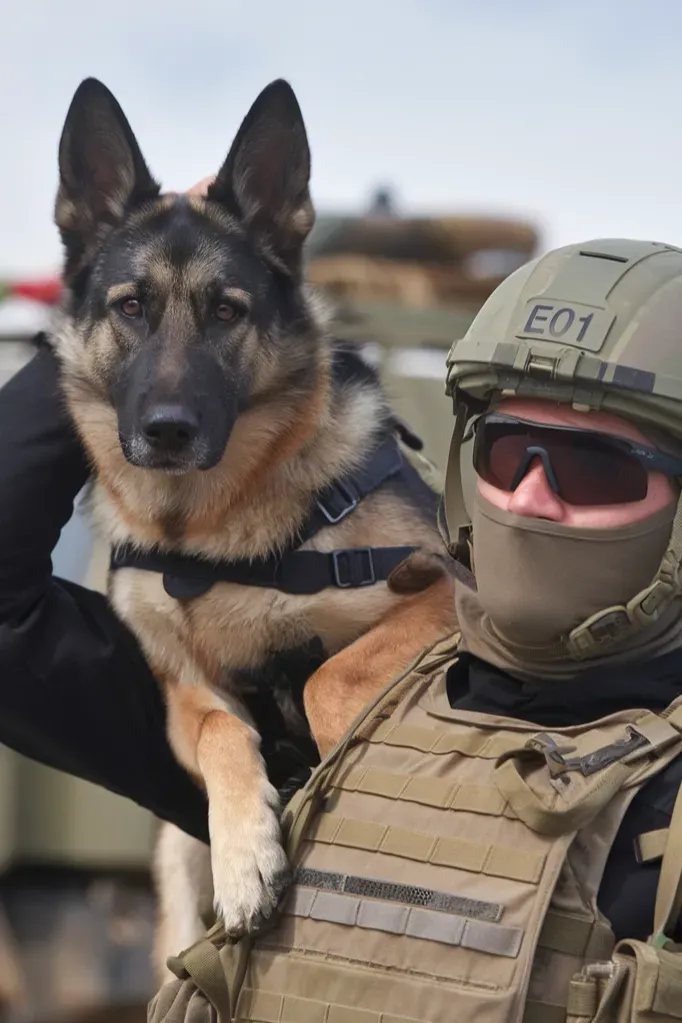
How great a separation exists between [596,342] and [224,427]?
1040mm

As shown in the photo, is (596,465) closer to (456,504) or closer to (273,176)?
(456,504)

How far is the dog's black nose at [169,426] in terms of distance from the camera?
2.50m

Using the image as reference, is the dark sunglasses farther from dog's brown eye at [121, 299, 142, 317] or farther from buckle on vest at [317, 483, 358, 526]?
dog's brown eye at [121, 299, 142, 317]

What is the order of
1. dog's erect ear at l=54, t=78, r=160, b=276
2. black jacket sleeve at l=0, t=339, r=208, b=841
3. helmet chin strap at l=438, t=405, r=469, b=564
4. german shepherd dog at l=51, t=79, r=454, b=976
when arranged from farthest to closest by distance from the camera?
dog's erect ear at l=54, t=78, r=160, b=276 → german shepherd dog at l=51, t=79, r=454, b=976 → black jacket sleeve at l=0, t=339, r=208, b=841 → helmet chin strap at l=438, t=405, r=469, b=564

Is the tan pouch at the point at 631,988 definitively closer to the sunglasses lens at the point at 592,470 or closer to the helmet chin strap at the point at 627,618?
the helmet chin strap at the point at 627,618

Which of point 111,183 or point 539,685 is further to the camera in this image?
point 111,183

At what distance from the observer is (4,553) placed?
2.43 m

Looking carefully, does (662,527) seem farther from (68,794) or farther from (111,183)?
(68,794)

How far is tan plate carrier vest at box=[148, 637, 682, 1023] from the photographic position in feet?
4.97

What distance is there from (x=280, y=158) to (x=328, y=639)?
3.62ft

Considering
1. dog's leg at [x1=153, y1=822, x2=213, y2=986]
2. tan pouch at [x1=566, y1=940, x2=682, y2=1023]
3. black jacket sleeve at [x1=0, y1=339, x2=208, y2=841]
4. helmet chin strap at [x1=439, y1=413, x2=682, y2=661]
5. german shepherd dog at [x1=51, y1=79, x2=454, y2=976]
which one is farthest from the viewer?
dog's leg at [x1=153, y1=822, x2=213, y2=986]

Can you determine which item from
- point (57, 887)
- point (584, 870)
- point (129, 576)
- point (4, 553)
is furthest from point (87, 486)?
point (57, 887)

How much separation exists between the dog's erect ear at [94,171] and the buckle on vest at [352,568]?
0.95 metres

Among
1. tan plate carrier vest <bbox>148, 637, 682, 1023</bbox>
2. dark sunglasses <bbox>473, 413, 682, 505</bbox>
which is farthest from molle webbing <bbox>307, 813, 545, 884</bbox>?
dark sunglasses <bbox>473, 413, 682, 505</bbox>
